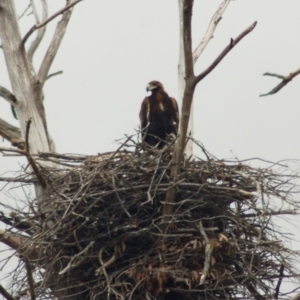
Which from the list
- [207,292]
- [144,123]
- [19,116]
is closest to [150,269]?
[207,292]

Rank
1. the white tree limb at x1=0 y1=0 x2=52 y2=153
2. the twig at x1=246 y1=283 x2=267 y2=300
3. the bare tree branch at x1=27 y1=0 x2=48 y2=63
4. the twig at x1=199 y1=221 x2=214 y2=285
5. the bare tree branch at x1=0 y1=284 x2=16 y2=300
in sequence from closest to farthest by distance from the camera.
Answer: the bare tree branch at x1=0 y1=284 x2=16 y2=300 → the twig at x1=199 y1=221 x2=214 y2=285 → the twig at x1=246 y1=283 x2=267 y2=300 → the white tree limb at x1=0 y1=0 x2=52 y2=153 → the bare tree branch at x1=27 y1=0 x2=48 y2=63

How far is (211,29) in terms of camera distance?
25.5 feet

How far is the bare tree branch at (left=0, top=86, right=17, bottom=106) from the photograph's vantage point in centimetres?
649

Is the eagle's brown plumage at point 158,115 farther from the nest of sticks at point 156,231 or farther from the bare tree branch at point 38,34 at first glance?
the nest of sticks at point 156,231

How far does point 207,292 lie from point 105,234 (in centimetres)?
74

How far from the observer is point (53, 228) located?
567cm

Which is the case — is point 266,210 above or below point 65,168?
below

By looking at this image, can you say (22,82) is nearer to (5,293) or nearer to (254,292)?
(5,293)

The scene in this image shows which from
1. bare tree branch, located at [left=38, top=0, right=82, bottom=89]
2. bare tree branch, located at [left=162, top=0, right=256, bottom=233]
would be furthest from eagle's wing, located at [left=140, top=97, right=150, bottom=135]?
bare tree branch, located at [left=162, top=0, right=256, bottom=233]

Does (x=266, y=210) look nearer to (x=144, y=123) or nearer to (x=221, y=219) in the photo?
(x=221, y=219)

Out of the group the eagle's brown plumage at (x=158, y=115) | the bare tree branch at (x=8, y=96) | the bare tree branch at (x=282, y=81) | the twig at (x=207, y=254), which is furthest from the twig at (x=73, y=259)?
the eagle's brown plumage at (x=158, y=115)

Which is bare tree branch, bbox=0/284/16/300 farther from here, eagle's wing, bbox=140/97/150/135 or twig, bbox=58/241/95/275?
eagle's wing, bbox=140/97/150/135

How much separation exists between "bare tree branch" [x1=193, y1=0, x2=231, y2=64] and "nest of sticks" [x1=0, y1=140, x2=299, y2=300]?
5.71 feet

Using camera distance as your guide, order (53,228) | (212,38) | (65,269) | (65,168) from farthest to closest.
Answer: (212,38) < (65,168) < (53,228) < (65,269)
